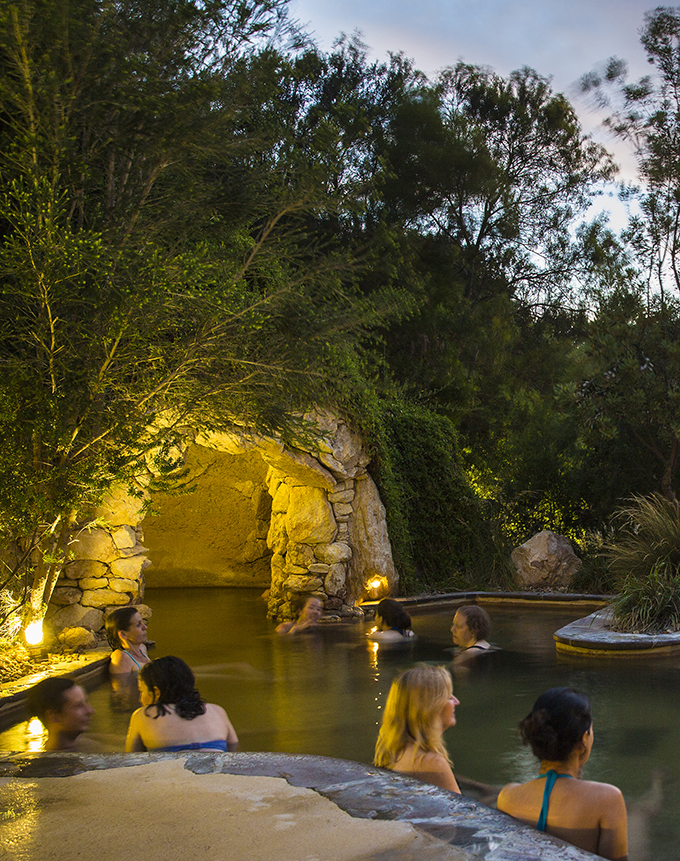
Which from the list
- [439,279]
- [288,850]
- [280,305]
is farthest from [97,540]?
[439,279]

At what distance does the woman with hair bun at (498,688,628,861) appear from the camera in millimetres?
3133

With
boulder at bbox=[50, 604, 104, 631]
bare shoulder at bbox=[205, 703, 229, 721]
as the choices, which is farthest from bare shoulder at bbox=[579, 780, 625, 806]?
boulder at bbox=[50, 604, 104, 631]

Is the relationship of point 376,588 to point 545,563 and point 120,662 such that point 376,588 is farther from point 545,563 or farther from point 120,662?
point 120,662

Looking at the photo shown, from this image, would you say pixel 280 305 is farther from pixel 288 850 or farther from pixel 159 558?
pixel 159 558

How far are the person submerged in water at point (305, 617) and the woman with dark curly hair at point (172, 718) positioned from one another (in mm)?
5680

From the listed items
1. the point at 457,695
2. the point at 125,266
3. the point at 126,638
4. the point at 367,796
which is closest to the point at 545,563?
the point at 457,695

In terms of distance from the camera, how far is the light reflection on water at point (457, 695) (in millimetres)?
5344

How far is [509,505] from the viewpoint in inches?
559

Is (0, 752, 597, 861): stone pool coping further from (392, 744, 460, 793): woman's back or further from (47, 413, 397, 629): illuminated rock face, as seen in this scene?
(47, 413, 397, 629): illuminated rock face

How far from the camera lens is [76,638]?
28.6 ft

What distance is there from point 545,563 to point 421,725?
30.3 feet

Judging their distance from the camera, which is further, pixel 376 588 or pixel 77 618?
pixel 376 588

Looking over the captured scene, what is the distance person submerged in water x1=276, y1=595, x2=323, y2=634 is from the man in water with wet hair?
544cm

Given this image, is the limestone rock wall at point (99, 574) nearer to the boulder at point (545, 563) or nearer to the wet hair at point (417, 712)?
the wet hair at point (417, 712)
